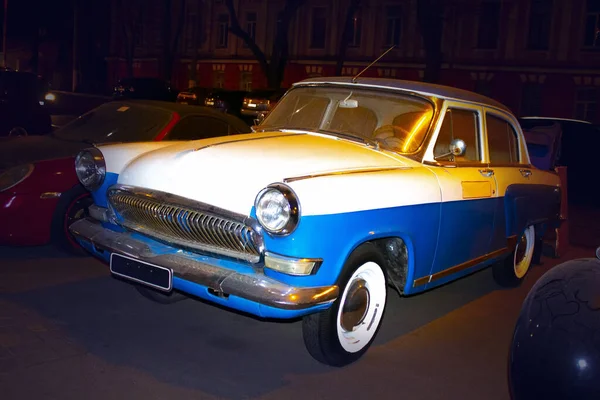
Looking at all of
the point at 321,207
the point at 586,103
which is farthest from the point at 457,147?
the point at 586,103

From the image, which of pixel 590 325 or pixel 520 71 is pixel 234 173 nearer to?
pixel 590 325

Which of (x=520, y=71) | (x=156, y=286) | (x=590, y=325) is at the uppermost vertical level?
(x=520, y=71)

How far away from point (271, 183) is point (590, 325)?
6.47ft

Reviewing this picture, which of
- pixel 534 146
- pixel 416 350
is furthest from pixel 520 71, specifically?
pixel 416 350

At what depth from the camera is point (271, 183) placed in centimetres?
428

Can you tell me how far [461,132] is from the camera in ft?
19.6

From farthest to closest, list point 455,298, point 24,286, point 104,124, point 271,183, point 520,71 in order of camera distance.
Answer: point 520,71
point 104,124
point 455,298
point 24,286
point 271,183

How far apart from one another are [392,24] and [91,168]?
1371 inches

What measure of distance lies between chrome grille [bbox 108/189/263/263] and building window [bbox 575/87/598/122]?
1228 inches

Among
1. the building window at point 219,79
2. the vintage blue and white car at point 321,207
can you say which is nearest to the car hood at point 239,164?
the vintage blue and white car at point 321,207

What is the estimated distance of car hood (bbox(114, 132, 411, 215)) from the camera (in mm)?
4434

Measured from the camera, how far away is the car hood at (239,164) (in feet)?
14.5

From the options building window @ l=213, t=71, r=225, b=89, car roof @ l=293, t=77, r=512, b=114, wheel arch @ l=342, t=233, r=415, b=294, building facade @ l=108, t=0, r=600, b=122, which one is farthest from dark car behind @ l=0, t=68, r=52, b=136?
building window @ l=213, t=71, r=225, b=89

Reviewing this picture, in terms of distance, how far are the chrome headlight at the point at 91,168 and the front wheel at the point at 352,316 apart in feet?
6.19
